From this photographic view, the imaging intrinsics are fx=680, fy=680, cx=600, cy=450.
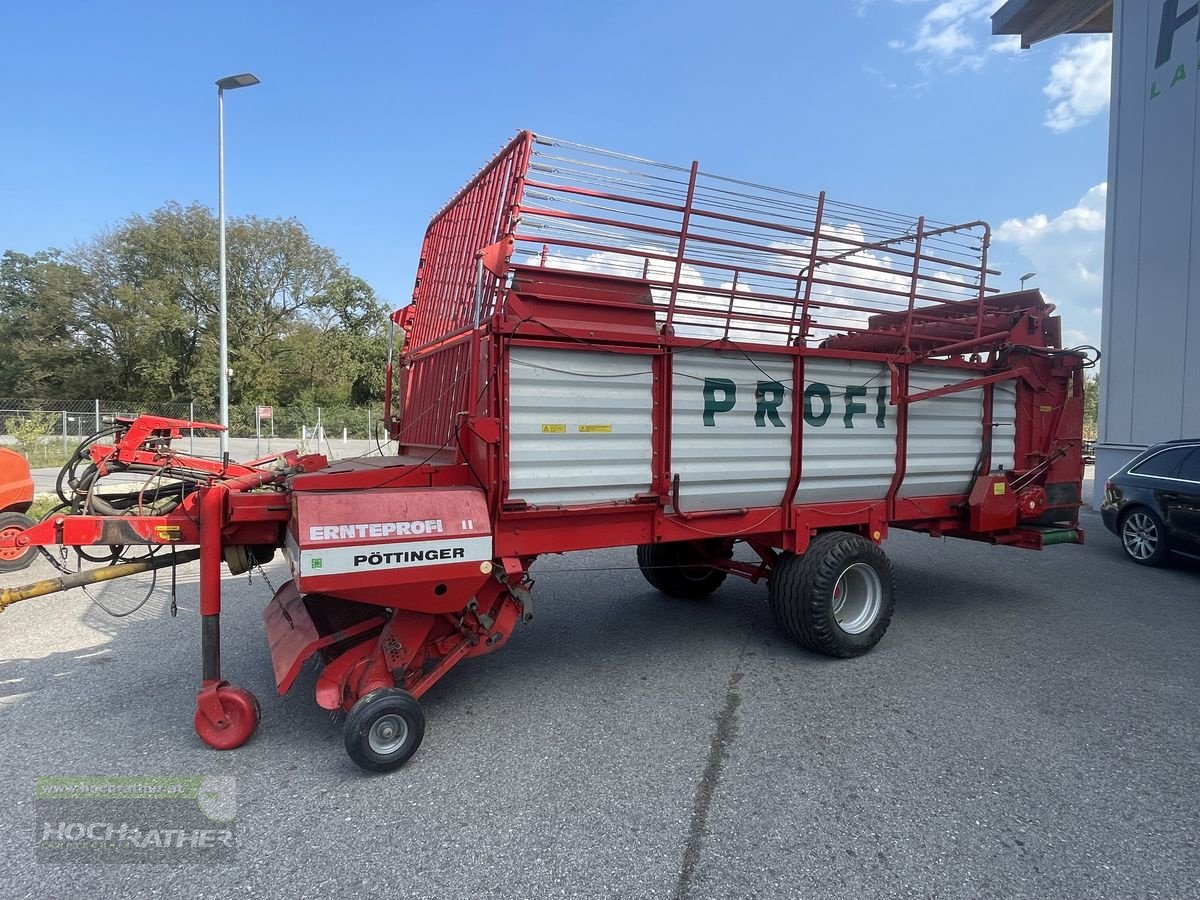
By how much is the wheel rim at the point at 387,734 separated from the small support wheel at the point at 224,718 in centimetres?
72

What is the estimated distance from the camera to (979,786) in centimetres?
309

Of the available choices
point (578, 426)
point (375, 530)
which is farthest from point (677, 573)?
point (375, 530)

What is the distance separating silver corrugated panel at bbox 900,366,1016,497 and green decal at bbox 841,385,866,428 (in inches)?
19.9

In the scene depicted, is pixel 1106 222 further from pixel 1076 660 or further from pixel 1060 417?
pixel 1076 660

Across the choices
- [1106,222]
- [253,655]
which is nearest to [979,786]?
[253,655]

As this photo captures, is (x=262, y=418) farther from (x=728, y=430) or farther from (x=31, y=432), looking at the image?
(x=728, y=430)

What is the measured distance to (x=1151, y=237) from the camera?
440 inches

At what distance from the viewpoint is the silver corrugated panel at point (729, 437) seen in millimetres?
4031

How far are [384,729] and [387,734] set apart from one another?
0.03 metres

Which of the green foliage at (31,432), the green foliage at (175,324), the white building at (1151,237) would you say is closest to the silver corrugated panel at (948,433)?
the white building at (1151,237)

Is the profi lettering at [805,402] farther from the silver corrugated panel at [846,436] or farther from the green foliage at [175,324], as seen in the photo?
the green foliage at [175,324]

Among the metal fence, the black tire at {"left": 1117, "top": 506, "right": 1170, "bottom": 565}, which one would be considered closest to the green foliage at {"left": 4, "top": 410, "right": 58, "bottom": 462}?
the metal fence

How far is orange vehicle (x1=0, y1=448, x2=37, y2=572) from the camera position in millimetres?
6410

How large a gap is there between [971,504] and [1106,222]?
10079 millimetres
